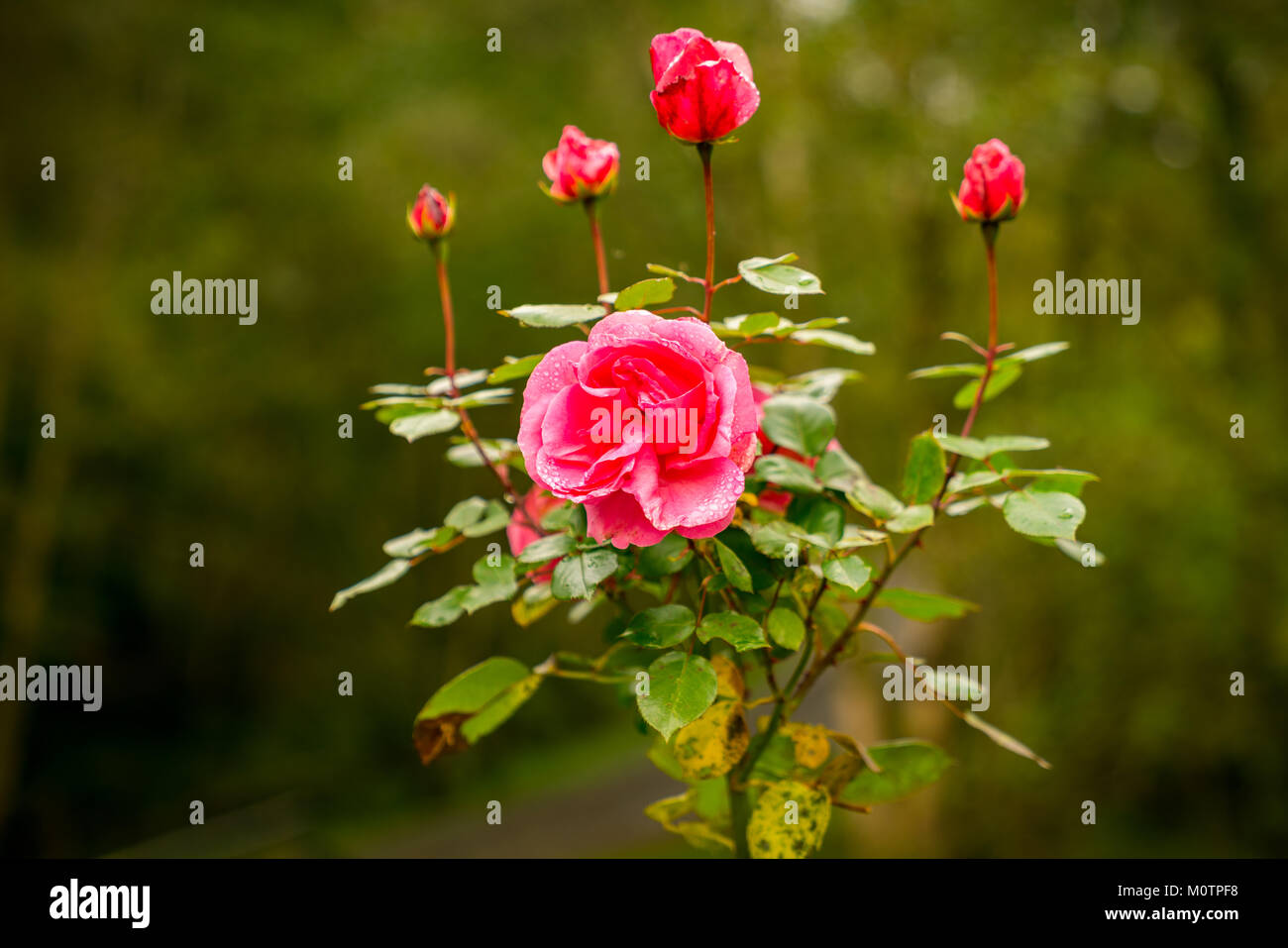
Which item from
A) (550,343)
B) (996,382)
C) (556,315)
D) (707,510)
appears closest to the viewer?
(707,510)

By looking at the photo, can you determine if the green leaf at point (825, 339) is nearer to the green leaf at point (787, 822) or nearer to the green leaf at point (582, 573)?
the green leaf at point (582, 573)

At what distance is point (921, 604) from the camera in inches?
31.8

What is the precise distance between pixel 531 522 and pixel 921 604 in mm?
335

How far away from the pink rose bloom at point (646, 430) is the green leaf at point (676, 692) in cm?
10

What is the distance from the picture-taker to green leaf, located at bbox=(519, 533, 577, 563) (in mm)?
657

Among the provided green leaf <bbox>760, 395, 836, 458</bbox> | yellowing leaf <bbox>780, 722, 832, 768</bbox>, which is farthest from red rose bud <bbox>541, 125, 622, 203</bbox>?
yellowing leaf <bbox>780, 722, 832, 768</bbox>

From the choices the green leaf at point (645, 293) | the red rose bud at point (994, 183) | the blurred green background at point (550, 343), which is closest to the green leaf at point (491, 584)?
the green leaf at point (645, 293)

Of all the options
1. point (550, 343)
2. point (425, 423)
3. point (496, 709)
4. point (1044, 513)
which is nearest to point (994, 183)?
point (1044, 513)

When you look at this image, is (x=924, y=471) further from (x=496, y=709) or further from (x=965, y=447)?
(x=496, y=709)

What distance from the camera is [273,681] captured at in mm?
5367
